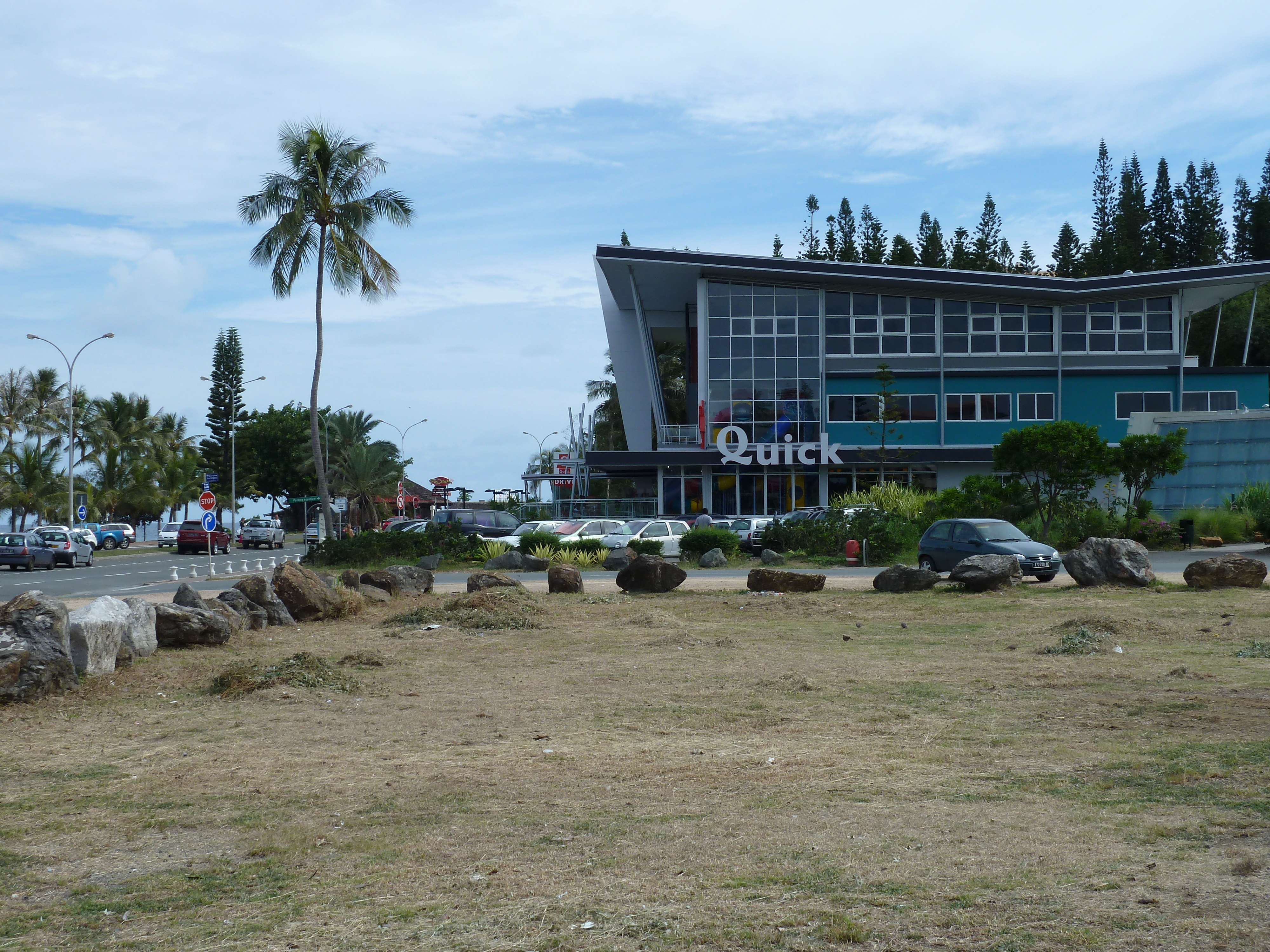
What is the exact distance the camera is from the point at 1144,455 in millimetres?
30484

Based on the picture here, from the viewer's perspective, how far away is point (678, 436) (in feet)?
176

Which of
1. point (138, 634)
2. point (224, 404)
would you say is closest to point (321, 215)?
point (138, 634)

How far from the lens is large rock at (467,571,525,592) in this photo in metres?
20.7

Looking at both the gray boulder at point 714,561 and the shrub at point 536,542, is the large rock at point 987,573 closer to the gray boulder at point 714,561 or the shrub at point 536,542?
the gray boulder at point 714,561

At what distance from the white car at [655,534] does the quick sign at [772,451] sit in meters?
13.7

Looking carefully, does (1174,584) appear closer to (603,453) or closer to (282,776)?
(282,776)

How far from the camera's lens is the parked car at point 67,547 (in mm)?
43406

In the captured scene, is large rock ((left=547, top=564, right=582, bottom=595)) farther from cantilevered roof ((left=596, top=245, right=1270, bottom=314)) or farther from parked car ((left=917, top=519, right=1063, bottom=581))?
cantilevered roof ((left=596, top=245, right=1270, bottom=314))

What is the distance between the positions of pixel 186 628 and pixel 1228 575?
57.9 ft

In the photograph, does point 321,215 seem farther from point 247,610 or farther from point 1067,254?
point 1067,254

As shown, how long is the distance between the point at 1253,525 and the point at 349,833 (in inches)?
1349

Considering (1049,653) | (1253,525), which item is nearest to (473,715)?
(1049,653)

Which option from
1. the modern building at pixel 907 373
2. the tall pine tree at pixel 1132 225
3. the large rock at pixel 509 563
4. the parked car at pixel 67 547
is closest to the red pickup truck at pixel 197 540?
the parked car at pixel 67 547

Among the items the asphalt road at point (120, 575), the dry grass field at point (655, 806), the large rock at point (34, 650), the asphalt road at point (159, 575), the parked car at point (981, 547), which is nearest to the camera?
the dry grass field at point (655, 806)
